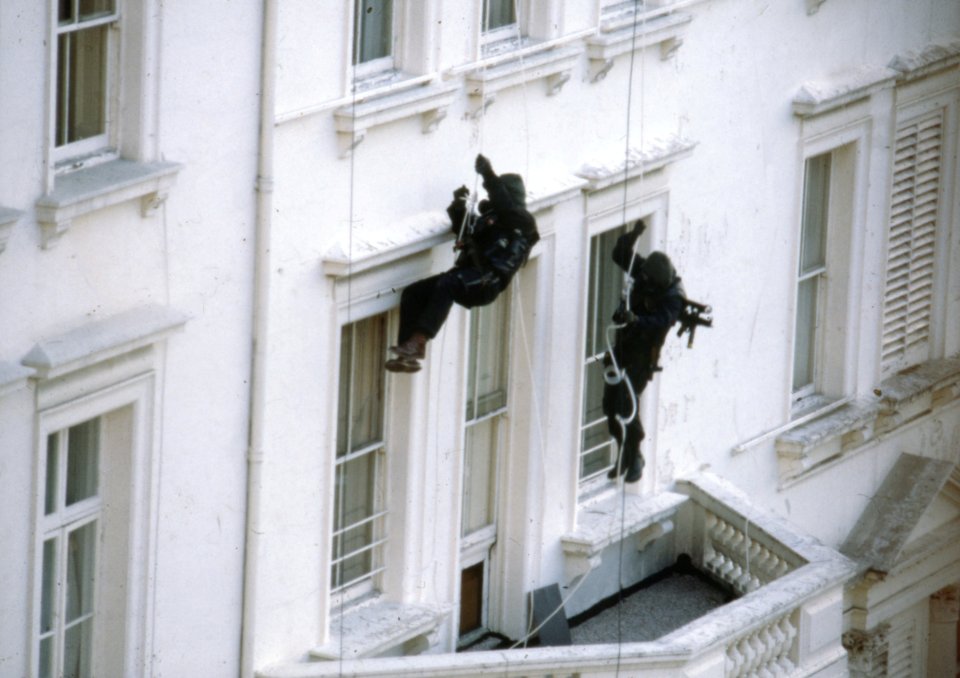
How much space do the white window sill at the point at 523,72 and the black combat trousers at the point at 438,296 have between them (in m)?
1.30

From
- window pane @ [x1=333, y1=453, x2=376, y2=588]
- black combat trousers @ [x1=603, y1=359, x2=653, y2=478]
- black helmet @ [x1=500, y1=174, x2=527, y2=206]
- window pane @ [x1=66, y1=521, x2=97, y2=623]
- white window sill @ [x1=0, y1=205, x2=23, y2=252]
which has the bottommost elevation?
window pane @ [x1=66, y1=521, x2=97, y2=623]

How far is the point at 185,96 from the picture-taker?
15.8 m

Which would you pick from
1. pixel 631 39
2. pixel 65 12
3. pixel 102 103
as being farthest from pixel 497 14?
pixel 65 12

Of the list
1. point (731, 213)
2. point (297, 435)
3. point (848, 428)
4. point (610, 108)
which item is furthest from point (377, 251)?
point (848, 428)

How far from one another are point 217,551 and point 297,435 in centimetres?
95

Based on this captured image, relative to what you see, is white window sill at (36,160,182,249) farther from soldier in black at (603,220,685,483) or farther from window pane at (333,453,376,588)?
soldier in black at (603,220,685,483)

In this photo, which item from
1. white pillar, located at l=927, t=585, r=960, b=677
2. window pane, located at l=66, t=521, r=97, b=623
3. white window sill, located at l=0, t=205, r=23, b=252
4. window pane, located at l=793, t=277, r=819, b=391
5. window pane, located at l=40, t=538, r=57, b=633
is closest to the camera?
white window sill, located at l=0, t=205, r=23, b=252

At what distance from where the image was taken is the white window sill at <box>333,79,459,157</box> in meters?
17.1

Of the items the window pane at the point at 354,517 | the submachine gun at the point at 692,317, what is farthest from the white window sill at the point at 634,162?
the window pane at the point at 354,517

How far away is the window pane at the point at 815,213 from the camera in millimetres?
23453

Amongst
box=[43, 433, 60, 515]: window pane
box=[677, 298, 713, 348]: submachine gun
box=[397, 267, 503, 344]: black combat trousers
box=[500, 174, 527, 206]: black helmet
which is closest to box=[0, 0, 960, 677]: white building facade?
box=[43, 433, 60, 515]: window pane

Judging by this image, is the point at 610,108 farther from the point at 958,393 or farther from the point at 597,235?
the point at 958,393

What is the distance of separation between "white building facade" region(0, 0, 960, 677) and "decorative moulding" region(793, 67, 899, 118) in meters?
0.04

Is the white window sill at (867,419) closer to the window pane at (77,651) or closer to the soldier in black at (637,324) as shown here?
the soldier in black at (637,324)
